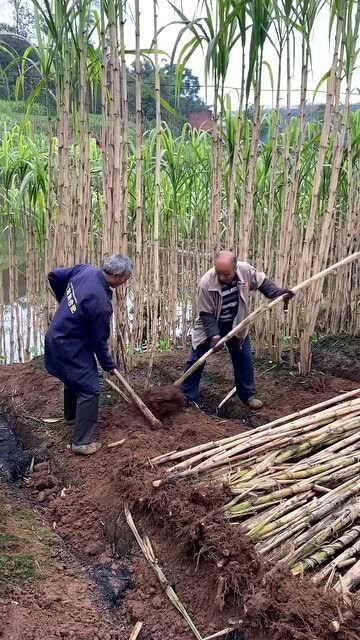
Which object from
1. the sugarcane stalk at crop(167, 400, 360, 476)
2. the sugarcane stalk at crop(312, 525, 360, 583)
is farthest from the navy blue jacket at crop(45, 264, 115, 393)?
the sugarcane stalk at crop(312, 525, 360, 583)

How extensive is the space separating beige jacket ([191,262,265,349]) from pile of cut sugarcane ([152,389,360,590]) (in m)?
0.86

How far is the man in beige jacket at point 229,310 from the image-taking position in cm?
324

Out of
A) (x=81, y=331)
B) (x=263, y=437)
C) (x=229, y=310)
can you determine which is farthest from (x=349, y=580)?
(x=229, y=310)

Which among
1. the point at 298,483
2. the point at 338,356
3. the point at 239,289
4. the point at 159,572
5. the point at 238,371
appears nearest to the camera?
the point at 159,572

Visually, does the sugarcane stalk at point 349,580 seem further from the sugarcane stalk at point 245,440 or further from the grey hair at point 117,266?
the grey hair at point 117,266

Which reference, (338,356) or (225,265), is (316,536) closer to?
(225,265)

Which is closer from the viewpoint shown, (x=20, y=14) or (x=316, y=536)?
(x=316, y=536)

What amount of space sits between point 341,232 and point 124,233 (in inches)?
78.6

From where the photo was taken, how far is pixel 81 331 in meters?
2.80

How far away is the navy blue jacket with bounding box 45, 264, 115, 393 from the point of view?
2.68 metres

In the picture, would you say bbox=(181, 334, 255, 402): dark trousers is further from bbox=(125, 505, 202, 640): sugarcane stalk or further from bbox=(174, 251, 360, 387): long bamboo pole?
bbox=(125, 505, 202, 640): sugarcane stalk

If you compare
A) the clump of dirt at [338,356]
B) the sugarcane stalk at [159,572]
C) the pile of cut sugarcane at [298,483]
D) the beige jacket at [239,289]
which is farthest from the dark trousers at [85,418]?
the clump of dirt at [338,356]

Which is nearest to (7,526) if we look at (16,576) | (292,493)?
(16,576)

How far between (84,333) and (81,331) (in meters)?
0.03
